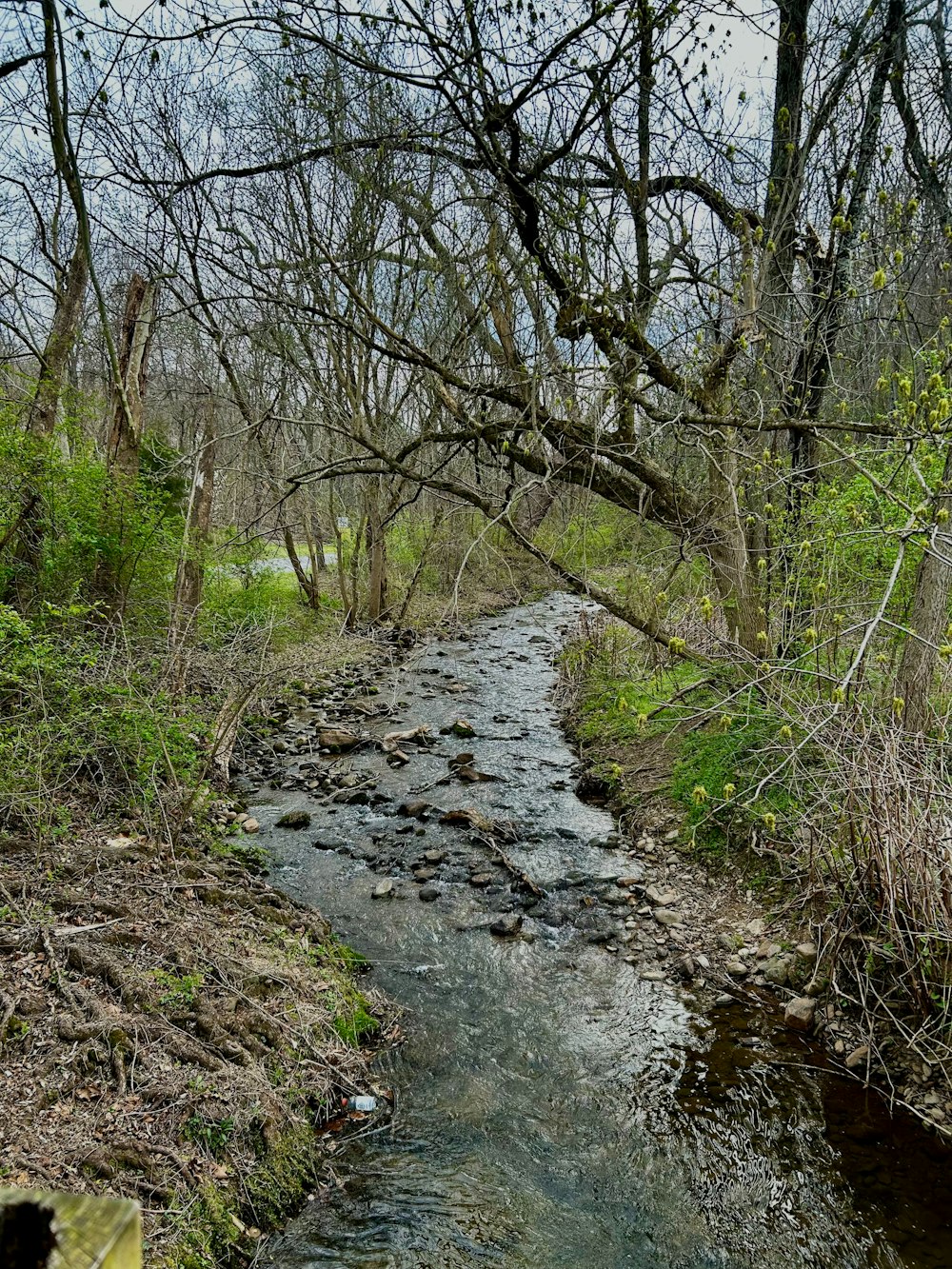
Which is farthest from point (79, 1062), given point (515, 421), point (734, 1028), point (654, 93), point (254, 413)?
Result: point (254, 413)

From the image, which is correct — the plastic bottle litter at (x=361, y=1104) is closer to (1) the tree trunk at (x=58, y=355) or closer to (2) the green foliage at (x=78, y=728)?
(2) the green foliage at (x=78, y=728)

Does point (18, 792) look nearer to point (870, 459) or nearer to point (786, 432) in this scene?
point (870, 459)

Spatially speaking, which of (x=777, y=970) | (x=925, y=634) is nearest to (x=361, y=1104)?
(x=777, y=970)

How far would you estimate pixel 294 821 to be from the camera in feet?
20.0

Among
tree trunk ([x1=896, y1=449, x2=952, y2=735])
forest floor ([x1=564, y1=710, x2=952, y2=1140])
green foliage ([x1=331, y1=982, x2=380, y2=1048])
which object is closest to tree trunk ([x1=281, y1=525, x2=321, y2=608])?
forest floor ([x1=564, y1=710, x2=952, y2=1140])

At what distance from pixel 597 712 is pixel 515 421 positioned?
12.4 feet

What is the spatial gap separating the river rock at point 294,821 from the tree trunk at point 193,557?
1.48 meters

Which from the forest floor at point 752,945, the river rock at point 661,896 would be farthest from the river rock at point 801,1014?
the river rock at point 661,896

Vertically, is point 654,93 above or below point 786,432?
→ above

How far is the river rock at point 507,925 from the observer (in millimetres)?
4672

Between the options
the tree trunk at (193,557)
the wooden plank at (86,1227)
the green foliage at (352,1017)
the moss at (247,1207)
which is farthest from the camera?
the tree trunk at (193,557)

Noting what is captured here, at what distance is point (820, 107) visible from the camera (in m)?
4.80

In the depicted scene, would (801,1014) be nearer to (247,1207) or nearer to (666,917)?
(666,917)

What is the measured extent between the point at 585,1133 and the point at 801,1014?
1340mm
